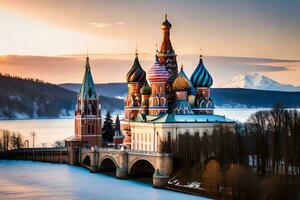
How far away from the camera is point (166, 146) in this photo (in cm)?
4475

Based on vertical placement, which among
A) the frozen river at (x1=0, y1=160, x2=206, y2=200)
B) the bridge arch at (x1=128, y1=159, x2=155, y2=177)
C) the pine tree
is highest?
the pine tree

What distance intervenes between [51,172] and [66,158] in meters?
5.49

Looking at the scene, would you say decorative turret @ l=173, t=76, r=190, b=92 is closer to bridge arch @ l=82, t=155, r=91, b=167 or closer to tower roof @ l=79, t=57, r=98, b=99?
bridge arch @ l=82, t=155, r=91, b=167

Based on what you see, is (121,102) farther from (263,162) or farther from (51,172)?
(263,162)

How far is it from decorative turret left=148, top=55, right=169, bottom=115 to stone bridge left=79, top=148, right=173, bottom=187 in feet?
11.9

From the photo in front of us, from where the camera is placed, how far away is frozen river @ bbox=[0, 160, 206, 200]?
3888 cm

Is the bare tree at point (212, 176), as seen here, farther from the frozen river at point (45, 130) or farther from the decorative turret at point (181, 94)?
the frozen river at point (45, 130)

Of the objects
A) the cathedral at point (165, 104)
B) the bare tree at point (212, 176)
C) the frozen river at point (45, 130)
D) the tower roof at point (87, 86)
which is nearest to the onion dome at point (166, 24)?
the cathedral at point (165, 104)

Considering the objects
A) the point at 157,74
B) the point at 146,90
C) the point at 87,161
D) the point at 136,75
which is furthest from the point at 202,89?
the point at 87,161

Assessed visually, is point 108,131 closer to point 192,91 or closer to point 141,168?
point 192,91

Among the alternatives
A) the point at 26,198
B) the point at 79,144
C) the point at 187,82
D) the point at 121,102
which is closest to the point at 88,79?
the point at 79,144

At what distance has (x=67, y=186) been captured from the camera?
42.6 m

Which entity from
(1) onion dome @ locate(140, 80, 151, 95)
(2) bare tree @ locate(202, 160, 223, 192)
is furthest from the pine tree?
(2) bare tree @ locate(202, 160, 223, 192)

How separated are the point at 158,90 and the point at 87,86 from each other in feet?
30.1
